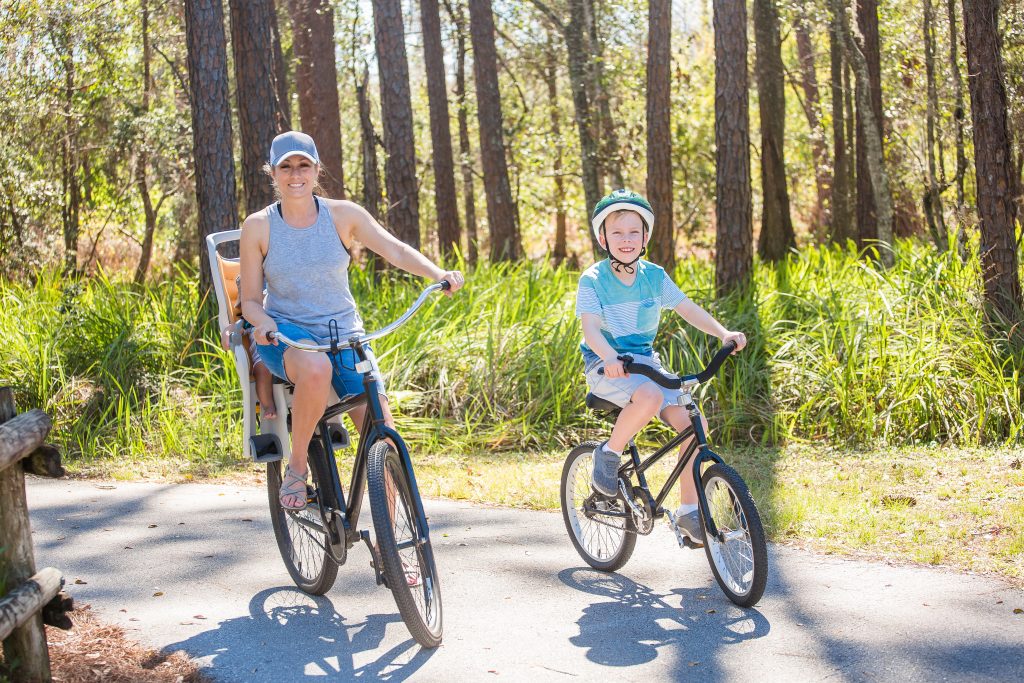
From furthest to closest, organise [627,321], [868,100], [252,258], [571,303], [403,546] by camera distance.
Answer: [868,100], [571,303], [627,321], [252,258], [403,546]

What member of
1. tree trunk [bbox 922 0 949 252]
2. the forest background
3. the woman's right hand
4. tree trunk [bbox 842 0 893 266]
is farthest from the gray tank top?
tree trunk [bbox 842 0 893 266]

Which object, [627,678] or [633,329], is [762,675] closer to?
[627,678]

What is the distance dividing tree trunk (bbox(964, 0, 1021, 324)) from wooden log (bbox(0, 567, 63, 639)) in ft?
25.1

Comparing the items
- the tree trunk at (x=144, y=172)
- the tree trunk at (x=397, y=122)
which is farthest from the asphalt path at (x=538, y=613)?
the tree trunk at (x=144, y=172)

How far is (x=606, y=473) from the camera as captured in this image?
5223 millimetres

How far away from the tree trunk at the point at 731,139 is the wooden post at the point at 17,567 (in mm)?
8326

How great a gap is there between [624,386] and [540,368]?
4535 millimetres

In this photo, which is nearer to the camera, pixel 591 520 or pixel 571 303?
pixel 591 520

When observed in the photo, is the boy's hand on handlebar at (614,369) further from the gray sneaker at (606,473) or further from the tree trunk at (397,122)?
the tree trunk at (397,122)

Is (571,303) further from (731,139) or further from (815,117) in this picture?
(815,117)

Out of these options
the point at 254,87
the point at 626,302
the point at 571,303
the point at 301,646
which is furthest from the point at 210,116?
the point at 301,646

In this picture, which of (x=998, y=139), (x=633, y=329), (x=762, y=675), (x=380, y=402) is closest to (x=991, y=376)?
(x=998, y=139)

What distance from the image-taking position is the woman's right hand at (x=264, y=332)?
4.43 metres

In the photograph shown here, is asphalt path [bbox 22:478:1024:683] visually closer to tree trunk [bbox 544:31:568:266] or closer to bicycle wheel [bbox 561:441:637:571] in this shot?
bicycle wheel [bbox 561:441:637:571]
